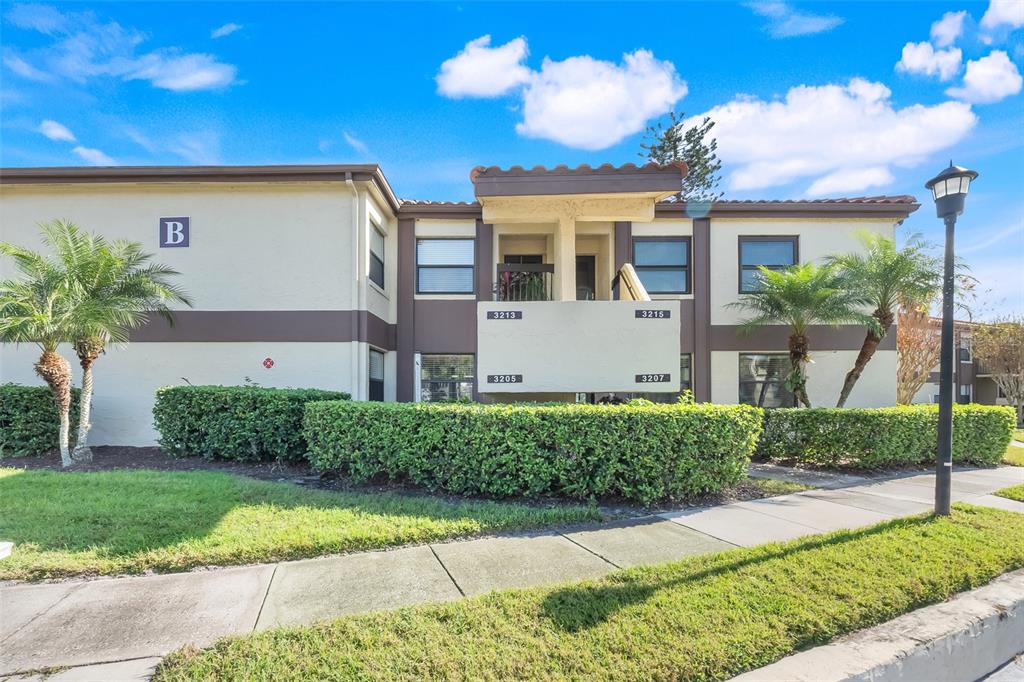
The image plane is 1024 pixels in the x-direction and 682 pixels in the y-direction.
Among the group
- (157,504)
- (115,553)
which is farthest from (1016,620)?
(157,504)

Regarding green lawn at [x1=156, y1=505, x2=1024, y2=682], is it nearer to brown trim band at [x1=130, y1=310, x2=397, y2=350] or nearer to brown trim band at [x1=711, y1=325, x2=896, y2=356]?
brown trim band at [x1=130, y1=310, x2=397, y2=350]

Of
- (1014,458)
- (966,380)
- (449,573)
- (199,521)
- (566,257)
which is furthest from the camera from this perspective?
(966,380)

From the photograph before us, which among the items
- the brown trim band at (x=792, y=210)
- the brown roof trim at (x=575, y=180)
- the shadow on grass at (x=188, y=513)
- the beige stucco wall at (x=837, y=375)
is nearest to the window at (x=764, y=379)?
the beige stucco wall at (x=837, y=375)

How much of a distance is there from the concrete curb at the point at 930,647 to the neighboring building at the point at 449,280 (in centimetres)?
445

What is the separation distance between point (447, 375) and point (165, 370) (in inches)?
219

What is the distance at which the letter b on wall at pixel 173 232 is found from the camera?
956 centimetres

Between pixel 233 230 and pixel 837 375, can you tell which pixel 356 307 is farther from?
pixel 837 375

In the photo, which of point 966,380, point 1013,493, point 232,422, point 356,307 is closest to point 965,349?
point 966,380

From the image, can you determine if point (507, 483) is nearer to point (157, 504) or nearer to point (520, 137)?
point (157, 504)

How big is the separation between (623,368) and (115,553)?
6338 mm

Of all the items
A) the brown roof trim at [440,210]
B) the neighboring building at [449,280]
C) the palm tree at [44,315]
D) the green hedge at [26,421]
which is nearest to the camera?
the palm tree at [44,315]

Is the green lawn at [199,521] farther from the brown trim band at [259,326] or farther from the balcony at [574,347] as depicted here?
the brown trim band at [259,326]

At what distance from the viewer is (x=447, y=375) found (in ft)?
36.8

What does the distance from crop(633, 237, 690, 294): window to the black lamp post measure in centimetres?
620
